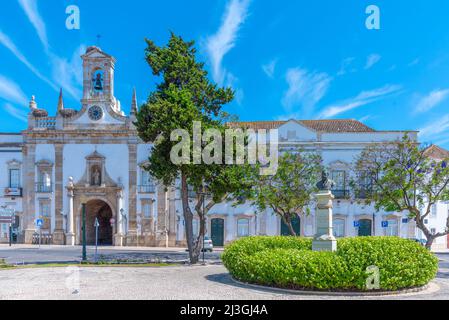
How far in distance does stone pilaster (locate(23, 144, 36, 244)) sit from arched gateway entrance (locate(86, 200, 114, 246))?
14.4 feet

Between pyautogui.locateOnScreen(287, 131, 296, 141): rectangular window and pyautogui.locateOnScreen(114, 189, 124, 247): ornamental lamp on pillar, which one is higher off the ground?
pyautogui.locateOnScreen(287, 131, 296, 141): rectangular window

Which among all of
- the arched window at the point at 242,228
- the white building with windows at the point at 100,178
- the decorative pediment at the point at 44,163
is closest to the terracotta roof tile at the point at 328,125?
the white building with windows at the point at 100,178

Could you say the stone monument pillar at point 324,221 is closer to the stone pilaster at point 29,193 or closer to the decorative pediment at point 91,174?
the decorative pediment at point 91,174

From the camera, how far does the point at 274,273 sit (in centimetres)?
1253

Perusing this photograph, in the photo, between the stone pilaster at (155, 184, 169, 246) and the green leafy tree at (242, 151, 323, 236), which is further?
the stone pilaster at (155, 184, 169, 246)

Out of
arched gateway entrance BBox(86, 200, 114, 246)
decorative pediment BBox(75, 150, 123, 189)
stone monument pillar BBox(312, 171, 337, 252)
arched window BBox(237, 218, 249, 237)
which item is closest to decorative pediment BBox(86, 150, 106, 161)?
decorative pediment BBox(75, 150, 123, 189)

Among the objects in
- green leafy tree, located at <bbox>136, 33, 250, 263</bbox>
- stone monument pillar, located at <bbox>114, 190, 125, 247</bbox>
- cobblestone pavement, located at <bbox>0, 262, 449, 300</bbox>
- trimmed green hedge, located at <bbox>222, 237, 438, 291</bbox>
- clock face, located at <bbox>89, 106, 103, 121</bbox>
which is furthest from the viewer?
clock face, located at <bbox>89, 106, 103, 121</bbox>

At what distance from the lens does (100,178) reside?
35.1 m

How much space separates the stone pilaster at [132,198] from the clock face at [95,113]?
3557 mm

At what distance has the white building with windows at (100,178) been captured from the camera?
34031mm

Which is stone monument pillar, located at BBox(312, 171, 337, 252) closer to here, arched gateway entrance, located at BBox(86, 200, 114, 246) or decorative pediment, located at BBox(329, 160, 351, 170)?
decorative pediment, located at BBox(329, 160, 351, 170)

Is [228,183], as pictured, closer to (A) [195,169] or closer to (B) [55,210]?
(A) [195,169]

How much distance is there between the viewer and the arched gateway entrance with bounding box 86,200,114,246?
35719mm
